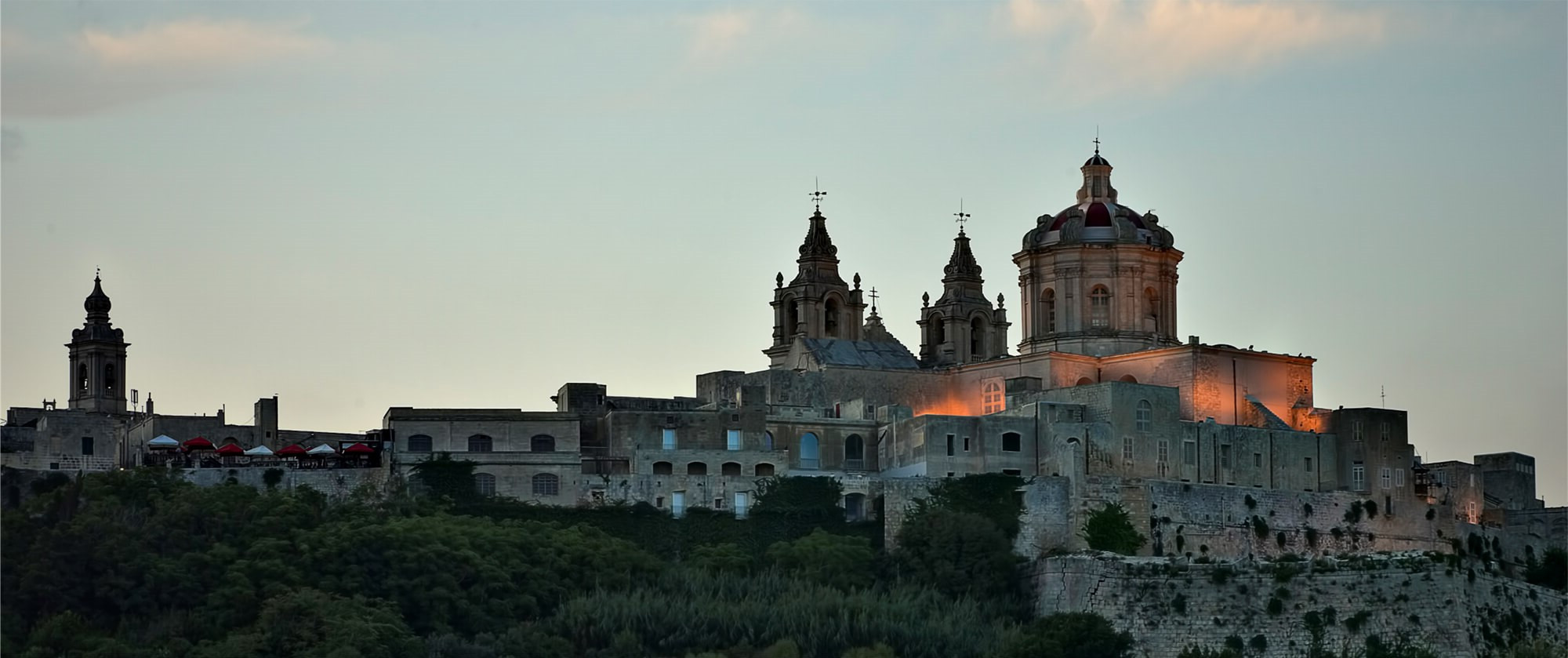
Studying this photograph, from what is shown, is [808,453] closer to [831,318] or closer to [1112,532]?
[1112,532]

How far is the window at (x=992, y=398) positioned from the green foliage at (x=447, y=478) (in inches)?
621

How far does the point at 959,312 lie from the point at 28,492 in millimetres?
30519

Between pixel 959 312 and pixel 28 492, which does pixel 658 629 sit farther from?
pixel 959 312

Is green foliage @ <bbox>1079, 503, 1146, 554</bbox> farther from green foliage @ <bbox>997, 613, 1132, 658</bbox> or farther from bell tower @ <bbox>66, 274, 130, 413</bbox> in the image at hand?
bell tower @ <bbox>66, 274, 130, 413</bbox>

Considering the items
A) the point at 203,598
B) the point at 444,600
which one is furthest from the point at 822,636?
the point at 203,598

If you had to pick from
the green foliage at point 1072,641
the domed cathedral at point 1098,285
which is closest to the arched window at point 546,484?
the green foliage at point 1072,641

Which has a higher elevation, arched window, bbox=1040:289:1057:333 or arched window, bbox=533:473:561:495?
arched window, bbox=1040:289:1057:333

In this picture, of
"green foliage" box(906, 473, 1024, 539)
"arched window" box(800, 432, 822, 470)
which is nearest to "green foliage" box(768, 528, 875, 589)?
"green foliage" box(906, 473, 1024, 539)

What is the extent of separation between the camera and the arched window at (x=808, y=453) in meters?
93.0

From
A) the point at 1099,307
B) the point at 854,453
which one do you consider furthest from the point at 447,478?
the point at 1099,307

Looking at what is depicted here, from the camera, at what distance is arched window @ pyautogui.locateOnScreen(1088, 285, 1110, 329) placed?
98188mm

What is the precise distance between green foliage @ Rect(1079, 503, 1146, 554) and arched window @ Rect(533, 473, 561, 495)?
1363 centimetres

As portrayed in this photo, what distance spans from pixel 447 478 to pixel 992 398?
16.7 metres

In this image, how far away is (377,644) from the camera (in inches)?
3140
